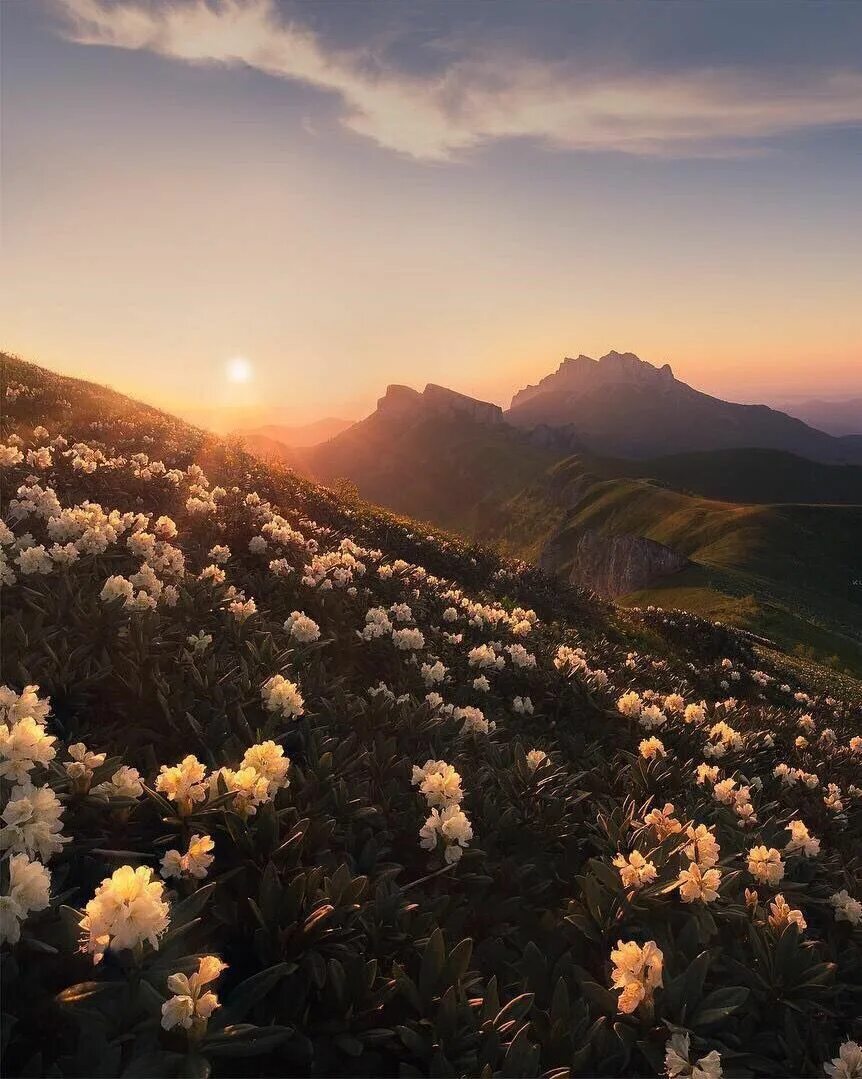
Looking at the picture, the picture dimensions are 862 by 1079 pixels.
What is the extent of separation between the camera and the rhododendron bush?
2.48m

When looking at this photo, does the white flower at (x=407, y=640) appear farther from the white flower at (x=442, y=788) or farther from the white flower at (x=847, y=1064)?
the white flower at (x=847, y=1064)

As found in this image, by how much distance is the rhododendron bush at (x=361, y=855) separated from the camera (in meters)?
2.48

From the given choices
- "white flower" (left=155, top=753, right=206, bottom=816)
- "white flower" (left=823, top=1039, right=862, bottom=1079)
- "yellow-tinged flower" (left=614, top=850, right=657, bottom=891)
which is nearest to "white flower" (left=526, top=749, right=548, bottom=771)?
"yellow-tinged flower" (left=614, top=850, right=657, bottom=891)

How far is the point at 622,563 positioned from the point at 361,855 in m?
44.8

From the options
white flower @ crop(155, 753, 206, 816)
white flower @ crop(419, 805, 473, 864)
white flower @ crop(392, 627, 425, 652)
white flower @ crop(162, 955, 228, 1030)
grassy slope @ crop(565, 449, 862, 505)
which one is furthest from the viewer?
grassy slope @ crop(565, 449, 862, 505)

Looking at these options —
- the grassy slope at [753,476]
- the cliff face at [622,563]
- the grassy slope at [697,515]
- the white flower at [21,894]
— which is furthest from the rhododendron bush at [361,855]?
the grassy slope at [753,476]

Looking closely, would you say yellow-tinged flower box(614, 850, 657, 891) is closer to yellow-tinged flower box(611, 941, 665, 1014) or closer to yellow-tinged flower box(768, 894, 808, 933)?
yellow-tinged flower box(611, 941, 665, 1014)

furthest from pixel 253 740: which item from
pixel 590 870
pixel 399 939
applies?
pixel 590 870

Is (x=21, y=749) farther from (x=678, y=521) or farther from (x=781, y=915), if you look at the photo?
(x=678, y=521)

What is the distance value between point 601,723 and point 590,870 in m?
3.29

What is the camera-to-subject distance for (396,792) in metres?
4.33

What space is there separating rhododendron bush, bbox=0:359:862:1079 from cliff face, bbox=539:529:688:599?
120ft

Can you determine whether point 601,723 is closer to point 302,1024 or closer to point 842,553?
point 302,1024

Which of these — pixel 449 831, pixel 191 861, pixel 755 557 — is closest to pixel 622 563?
pixel 755 557
